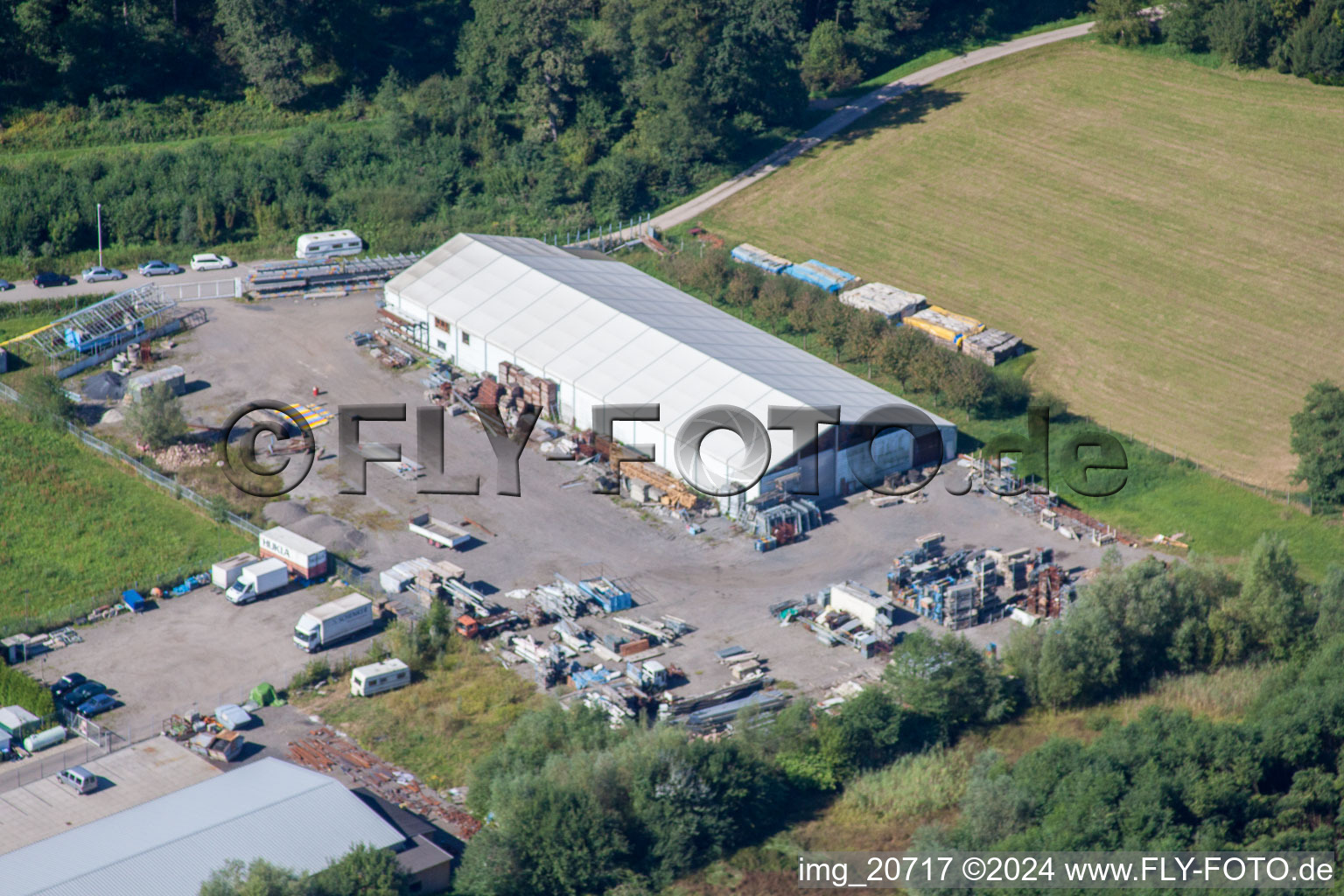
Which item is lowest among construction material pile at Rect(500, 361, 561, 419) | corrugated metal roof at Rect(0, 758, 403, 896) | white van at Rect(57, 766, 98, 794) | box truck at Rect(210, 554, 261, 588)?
white van at Rect(57, 766, 98, 794)

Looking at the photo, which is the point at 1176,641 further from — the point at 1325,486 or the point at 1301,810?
the point at 1325,486

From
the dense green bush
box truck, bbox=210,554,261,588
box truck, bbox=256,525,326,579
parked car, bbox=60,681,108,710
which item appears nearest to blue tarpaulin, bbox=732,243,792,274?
Result: the dense green bush

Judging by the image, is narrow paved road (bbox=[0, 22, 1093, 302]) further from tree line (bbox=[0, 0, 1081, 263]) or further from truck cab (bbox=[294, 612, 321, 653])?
truck cab (bbox=[294, 612, 321, 653])

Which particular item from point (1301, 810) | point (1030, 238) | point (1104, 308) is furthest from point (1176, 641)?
point (1030, 238)

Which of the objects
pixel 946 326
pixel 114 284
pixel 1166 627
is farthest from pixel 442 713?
pixel 114 284

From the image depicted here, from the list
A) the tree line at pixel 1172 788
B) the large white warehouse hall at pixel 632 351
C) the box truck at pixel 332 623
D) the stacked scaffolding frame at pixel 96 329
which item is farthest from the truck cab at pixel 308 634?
the stacked scaffolding frame at pixel 96 329

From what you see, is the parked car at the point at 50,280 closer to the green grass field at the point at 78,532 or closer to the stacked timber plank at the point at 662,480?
the green grass field at the point at 78,532
